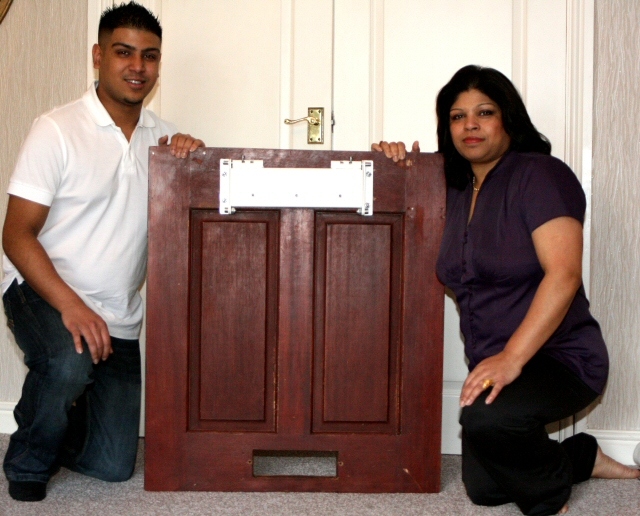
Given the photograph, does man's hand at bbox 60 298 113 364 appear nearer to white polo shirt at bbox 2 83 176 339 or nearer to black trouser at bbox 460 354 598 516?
white polo shirt at bbox 2 83 176 339

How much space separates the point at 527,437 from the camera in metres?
1.83

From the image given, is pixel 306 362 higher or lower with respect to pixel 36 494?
higher

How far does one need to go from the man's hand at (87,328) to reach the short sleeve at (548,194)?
3.61 feet

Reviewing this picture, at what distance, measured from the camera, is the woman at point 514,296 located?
71.6 inches

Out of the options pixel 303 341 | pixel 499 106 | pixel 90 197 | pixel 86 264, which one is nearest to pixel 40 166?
pixel 90 197

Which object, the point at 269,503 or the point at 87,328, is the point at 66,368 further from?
the point at 269,503

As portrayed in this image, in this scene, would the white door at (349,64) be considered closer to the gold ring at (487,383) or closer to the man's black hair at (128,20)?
the man's black hair at (128,20)

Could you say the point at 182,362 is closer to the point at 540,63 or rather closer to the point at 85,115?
the point at 85,115

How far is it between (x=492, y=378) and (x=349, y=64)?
1.15 meters

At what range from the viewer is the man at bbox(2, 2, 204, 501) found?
1972mm

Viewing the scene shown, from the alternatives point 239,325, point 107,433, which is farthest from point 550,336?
point 107,433

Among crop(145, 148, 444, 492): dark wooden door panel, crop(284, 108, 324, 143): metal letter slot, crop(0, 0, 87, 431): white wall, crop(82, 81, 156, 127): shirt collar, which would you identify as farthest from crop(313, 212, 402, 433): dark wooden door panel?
crop(0, 0, 87, 431): white wall

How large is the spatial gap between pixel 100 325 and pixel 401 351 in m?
0.78

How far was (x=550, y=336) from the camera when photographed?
73.3 inches
